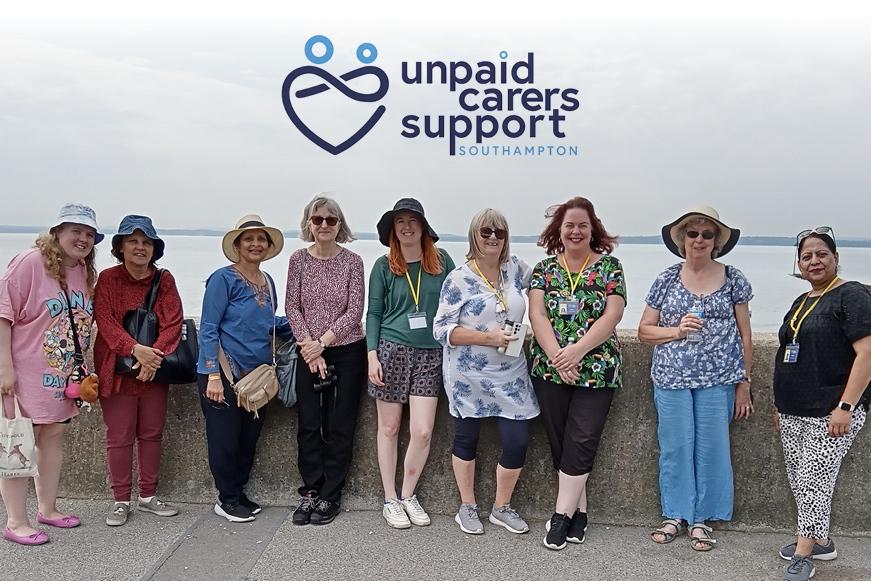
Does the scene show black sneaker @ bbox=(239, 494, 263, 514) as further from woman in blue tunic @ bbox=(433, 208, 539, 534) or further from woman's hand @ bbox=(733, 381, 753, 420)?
woman's hand @ bbox=(733, 381, 753, 420)

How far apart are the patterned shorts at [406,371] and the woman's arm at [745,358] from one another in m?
1.48

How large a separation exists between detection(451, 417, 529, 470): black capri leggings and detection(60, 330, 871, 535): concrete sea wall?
0.93 ft

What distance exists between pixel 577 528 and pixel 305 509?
1.43 metres

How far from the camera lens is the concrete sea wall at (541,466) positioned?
11.7 ft

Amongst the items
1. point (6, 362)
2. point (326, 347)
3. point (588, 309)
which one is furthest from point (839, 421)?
point (6, 362)

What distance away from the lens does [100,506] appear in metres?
3.88

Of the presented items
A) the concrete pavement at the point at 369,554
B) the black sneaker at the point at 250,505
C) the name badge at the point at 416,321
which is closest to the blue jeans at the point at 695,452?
the concrete pavement at the point at 369,554

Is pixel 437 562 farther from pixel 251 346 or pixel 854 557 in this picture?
pixel 854 557

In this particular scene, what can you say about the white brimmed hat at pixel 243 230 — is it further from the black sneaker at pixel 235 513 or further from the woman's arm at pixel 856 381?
the woman's arm at pixel 856 381

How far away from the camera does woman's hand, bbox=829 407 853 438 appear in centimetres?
289


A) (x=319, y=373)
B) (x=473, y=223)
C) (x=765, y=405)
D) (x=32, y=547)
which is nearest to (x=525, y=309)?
(x=473, y=223)

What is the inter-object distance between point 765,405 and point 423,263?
1.93 m

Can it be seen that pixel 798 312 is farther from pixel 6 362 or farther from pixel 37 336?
pixel 6 362

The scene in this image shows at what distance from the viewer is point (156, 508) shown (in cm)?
374
